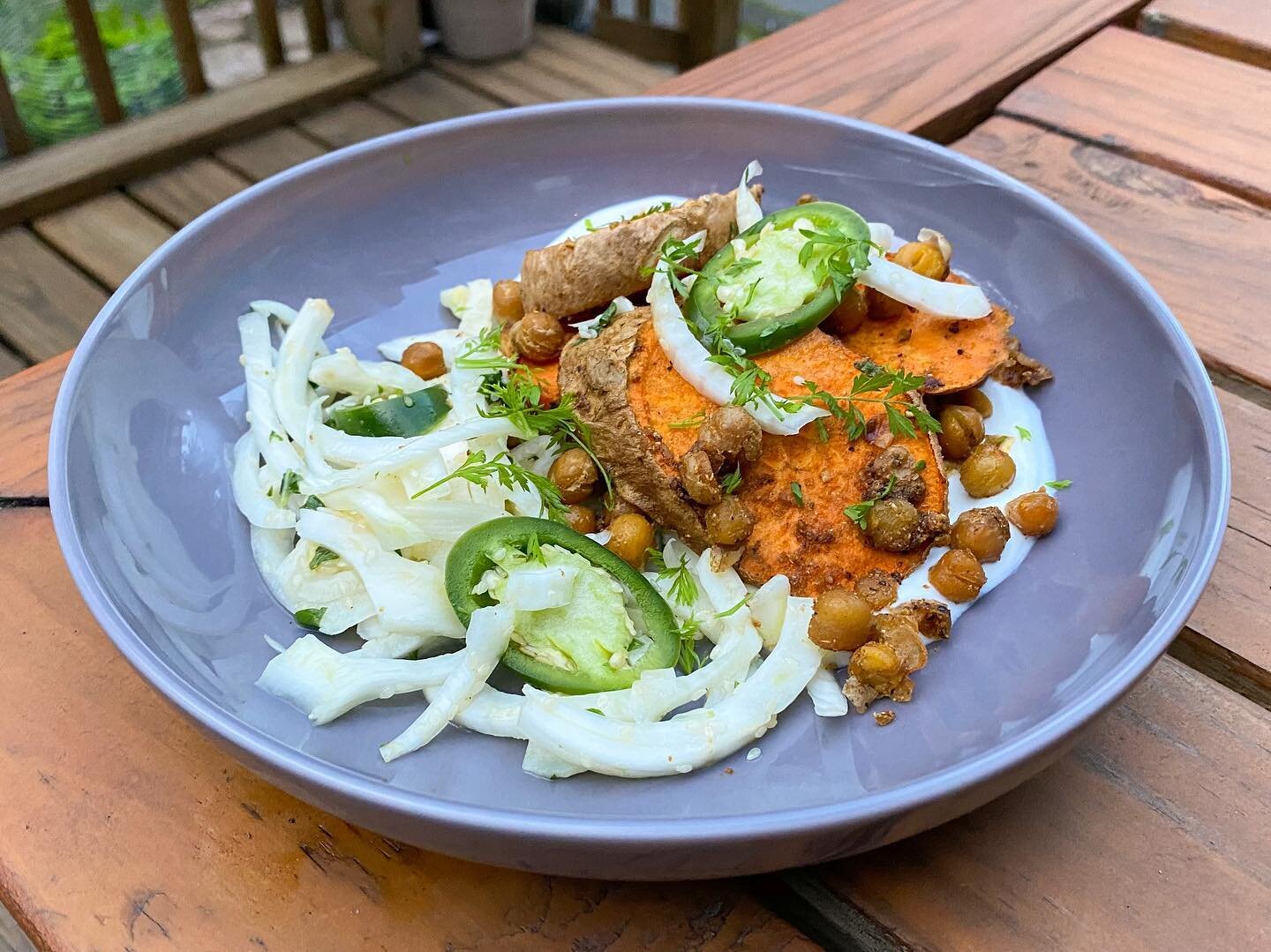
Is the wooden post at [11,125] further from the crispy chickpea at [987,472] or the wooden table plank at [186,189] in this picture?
the crispy chickpea at [987,472]

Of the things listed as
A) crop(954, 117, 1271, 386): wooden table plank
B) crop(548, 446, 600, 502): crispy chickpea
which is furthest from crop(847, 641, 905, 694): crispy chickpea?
crop(954, 117, 1271, 386): wooden table plank

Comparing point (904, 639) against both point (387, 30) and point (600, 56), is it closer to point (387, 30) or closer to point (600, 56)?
point (387, 30)

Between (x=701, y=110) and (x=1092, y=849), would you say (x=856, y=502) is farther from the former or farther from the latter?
(x=701, y=110)

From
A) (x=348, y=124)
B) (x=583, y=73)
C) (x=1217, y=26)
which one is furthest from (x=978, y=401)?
(x=583, y=73)

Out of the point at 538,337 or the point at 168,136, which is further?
the point at 168,136

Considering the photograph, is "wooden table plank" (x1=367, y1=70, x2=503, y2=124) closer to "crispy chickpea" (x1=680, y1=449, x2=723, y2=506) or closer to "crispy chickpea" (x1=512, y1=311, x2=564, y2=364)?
"crispy chickpea" (x1=512, y1=311, x2=564, y2=364)
